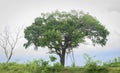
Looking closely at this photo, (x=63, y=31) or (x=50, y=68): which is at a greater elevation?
(x=63, y=31)

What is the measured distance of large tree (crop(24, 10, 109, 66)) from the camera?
46.3 meters

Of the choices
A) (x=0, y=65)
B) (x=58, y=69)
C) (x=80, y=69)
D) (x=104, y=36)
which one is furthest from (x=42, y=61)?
(x=104, y=36)

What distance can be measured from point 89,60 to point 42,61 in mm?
4333

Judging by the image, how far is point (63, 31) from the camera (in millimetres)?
46844

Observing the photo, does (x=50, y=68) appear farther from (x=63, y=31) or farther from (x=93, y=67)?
(x=63, y=31)

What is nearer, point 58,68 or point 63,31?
point 58,68

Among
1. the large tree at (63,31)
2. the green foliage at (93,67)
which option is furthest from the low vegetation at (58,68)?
the large tree at (63,31)

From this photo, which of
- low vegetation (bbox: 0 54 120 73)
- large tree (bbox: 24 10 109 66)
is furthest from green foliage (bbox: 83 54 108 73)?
large tree (bbox: 24 10 109 66)

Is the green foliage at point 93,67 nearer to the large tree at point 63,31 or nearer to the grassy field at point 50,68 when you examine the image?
the grassy field at point 50,68

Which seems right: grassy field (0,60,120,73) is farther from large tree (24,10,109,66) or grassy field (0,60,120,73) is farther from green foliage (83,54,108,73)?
large tree (24,10,109,66)

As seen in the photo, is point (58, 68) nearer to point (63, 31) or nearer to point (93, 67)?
point (93, 67)

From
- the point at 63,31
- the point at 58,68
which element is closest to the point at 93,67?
the point at 58,68

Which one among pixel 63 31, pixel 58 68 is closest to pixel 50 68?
pixel 58 68

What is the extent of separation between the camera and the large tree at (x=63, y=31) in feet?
152
